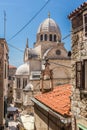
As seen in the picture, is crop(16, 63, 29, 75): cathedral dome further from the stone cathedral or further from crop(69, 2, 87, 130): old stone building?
crop(69, 2, 87, 130): old stone building

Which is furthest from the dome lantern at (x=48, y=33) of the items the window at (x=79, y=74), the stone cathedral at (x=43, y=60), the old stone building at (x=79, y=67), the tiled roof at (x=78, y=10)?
the window at (x=79, y=74)

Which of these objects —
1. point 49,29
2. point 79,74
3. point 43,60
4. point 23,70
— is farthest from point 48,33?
point 79,74

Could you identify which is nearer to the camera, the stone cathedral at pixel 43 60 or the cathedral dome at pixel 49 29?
the stone cathedral at pixel 43 60

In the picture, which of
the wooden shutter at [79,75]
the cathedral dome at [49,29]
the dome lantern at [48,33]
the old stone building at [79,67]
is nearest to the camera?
the old stone building at [79,67]

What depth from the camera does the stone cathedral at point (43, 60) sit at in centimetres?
5466

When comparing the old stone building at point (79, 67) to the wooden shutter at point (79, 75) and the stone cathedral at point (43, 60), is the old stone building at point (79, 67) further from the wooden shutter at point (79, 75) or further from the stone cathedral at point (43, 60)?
the stone cathedral at point (43, 60)

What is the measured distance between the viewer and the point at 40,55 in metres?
61.8

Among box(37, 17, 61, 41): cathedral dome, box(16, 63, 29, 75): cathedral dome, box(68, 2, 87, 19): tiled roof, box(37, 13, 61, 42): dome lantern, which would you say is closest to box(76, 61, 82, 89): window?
box(68, 2, 87, 19): tiled roof

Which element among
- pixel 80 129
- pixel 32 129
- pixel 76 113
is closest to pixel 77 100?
pixel 76 113

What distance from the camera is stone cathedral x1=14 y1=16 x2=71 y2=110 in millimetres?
54656

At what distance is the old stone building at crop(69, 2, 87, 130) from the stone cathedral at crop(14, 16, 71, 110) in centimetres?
4258

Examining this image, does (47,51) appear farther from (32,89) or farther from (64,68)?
(32,89)

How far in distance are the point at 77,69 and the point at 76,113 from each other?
1626 millimetres

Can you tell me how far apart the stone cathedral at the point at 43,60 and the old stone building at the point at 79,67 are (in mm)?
42583
